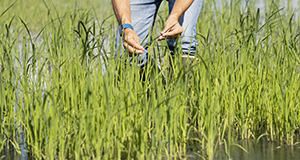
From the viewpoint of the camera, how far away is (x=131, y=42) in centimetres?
149

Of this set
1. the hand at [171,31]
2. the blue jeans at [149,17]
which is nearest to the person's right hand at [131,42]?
the hand at [171,31]

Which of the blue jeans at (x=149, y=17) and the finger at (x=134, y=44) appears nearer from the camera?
the finger at (x=134, y=44)

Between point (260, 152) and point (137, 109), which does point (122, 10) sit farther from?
point (260, 152)

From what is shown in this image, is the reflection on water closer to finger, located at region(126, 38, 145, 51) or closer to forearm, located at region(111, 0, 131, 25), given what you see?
finger, located at region(126, 38, 145, 51)

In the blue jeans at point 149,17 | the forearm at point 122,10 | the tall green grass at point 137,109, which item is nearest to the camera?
the tall green grass at point 137,109

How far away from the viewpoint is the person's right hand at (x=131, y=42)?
4.86 ft

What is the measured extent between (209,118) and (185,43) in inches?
21.9

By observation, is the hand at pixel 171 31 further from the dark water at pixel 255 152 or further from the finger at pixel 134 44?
the dark water at pixel 255 152

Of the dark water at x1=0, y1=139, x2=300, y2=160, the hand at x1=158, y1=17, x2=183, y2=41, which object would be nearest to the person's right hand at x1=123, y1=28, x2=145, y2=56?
the hand at x1=158, y1=17, x2=183, y2=41

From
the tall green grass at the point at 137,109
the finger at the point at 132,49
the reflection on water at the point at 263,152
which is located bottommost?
the reflection on water at the point at 263,152

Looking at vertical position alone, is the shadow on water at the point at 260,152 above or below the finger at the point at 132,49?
below

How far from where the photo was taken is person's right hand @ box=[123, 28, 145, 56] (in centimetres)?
148

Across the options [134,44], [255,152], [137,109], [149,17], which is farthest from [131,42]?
[255,152]

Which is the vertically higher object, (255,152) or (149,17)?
(149,17)
